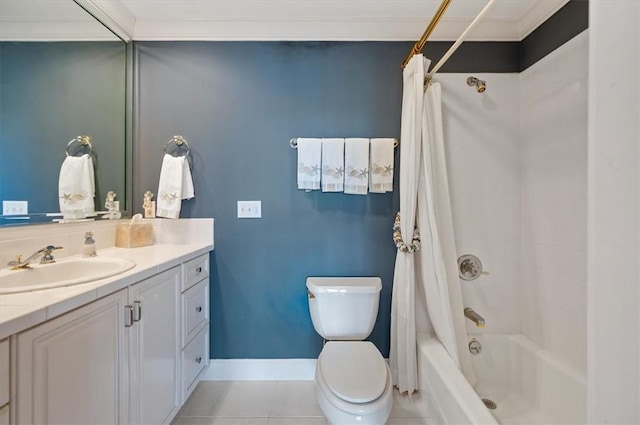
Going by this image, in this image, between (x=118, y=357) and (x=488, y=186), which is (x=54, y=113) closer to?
(x=118, y=357)

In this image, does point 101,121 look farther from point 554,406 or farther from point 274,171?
point 554,406

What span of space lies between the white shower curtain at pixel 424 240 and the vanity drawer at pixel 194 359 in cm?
118

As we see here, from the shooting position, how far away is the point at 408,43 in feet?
5.91

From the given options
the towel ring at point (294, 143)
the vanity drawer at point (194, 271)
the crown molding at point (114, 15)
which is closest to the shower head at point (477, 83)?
the towel ring at point (294, 143)

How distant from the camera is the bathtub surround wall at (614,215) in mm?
304

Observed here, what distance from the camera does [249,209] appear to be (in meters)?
1.83

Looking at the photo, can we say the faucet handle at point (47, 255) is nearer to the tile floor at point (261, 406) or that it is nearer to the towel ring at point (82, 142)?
the towel ring at point (82, 142)

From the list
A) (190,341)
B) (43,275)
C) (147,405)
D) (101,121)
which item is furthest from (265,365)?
(101,121)

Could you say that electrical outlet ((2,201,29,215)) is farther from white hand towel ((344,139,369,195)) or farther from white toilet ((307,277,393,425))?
white hand towel ((344,139,369,195))

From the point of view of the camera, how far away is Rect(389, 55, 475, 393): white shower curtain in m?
1.52

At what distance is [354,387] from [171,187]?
1554 mm

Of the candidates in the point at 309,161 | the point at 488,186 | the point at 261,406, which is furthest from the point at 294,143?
the point at 261,406

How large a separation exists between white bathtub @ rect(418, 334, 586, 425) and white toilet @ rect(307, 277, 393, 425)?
0.96 ft

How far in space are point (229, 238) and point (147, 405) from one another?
3.12 feet
